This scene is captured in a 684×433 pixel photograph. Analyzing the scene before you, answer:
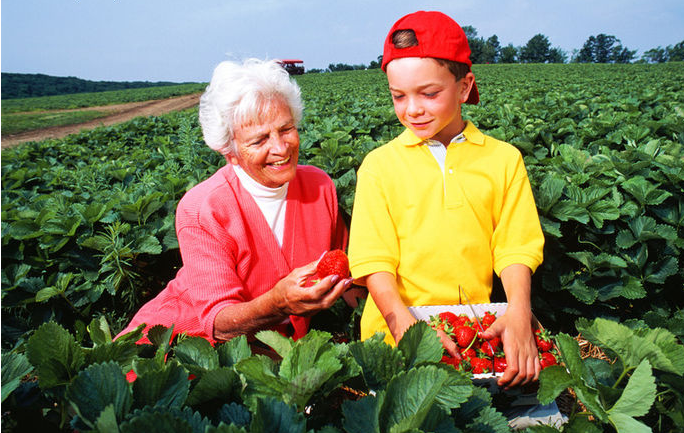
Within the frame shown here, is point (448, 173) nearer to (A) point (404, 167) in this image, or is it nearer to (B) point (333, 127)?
(A) point (404, 167)

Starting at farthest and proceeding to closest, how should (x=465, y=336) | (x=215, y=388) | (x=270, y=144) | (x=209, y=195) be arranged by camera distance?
(x=209, y=195) < (x=270, y=144) < (x=465, y=336) < (x=215, y=388)

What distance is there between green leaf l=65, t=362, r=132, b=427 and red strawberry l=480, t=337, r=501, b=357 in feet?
4.06

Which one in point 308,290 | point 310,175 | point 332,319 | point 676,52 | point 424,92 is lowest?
point 332,319

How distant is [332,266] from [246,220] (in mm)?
666

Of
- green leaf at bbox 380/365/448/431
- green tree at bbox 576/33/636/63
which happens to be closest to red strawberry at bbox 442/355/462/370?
green leaf at bbox 380/365/448/431

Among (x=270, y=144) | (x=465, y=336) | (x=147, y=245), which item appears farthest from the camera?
(x=147, y=245)

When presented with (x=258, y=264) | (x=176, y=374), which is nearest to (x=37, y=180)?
(x=258, y=264)

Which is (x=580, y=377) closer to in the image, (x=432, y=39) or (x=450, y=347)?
(x=450, y=347)

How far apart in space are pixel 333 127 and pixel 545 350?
4392mm

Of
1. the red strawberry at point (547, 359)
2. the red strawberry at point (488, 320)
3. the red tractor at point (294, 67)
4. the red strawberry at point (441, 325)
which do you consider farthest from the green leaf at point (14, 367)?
the red tractor at point (294, 67)

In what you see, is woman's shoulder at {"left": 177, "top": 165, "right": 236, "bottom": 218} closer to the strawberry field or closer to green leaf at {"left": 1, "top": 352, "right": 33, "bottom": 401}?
the strawberry field

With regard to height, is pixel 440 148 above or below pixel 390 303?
above

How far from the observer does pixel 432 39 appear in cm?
163

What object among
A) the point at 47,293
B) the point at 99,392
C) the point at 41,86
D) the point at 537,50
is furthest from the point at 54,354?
the point at 537,50
